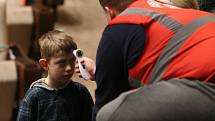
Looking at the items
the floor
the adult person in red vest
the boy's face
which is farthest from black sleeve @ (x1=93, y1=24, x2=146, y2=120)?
the floor

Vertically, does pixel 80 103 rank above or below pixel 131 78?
below

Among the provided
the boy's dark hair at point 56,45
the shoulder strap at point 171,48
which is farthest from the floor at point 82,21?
the shoulder strap at point 171,48

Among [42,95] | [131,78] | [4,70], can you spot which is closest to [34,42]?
[4,70]

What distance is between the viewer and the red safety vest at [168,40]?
109 cm

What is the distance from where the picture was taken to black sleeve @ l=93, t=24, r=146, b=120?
112 cm

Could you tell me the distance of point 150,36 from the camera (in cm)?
112

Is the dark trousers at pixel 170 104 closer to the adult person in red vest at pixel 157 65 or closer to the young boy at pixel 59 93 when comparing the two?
the adult person in red vest at pixel 157 65

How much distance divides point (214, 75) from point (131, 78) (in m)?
0.16

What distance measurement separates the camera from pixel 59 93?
1.44m

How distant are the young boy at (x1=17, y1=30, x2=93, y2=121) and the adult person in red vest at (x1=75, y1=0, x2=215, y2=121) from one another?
0.88 ft

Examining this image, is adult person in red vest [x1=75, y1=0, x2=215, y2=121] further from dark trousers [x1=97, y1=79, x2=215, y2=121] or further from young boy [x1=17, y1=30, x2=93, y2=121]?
young boy [x1=17, y1=30, x2=93, y2=121]

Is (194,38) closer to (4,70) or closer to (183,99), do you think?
(183,99)

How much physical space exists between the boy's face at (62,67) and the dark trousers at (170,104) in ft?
1.17

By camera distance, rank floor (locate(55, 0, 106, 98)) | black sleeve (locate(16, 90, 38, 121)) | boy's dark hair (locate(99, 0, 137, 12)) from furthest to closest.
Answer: floor (locate(55, 0, 106, 98)) → black sleeve (locate(16, 90, 38, 121)) → boy's dark hair (locate(99, 0, 137, 12))
